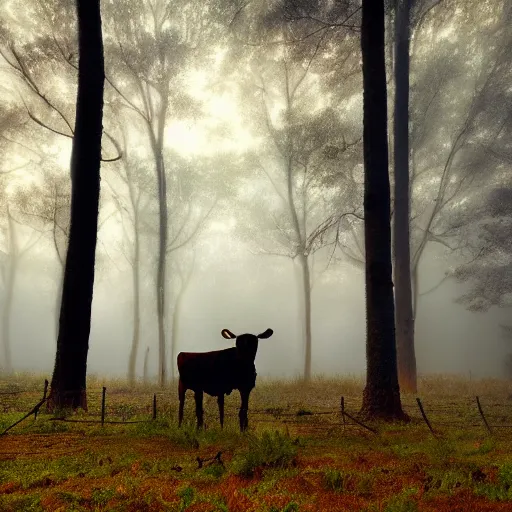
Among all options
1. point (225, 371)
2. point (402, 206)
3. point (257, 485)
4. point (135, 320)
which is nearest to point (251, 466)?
point (257, 485)

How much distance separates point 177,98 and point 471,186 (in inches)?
639

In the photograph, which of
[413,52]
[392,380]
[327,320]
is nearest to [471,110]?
[413,52]

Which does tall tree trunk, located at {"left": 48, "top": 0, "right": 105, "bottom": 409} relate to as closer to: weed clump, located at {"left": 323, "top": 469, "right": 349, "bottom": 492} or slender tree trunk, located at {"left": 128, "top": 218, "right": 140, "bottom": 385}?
weed clump, located at {"left": 323, "top": 469, "right": 349, "bottom": 492}

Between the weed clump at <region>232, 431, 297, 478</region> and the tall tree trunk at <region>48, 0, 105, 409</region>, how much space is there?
5.22 m

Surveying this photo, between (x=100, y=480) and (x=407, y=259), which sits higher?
(x=407, y=259)

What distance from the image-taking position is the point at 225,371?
673 centimetres

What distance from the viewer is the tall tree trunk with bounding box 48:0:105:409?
8.98 metres

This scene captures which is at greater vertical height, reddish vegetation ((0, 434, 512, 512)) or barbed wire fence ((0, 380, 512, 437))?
reddish vegetation ((0, 434, 512, 512))

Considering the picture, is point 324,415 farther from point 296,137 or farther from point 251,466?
point 296,137

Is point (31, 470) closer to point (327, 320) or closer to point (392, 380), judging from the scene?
point (392, 380)

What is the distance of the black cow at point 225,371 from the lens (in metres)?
6.45

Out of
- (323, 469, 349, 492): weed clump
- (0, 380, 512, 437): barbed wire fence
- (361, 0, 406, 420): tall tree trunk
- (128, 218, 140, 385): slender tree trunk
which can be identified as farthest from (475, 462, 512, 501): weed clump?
(128, 218, 140, 385): slender tree trunk

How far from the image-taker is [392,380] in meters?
8.88

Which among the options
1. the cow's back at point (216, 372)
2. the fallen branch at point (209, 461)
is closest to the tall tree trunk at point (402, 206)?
the cow's back at point (216, 372)
